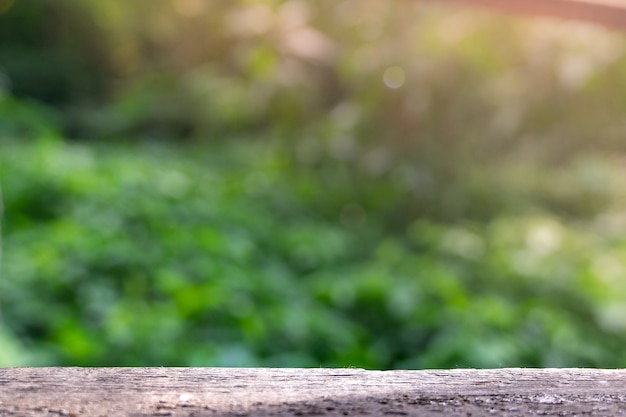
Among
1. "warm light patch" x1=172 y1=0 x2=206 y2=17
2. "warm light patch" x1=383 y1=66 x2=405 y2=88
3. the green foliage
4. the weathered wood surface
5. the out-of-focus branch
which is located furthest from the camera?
"warm light patch" x1=172 y1=0 x2=206 y2=17

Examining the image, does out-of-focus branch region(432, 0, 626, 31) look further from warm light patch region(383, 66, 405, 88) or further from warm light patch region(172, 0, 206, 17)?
warm light patch region(172, 0, 206, 17)

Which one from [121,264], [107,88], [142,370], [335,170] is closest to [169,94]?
[107,88]

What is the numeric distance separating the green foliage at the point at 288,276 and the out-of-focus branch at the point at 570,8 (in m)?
0.98

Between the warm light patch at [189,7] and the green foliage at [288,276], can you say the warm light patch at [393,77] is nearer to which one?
the green foliage at [288,276]

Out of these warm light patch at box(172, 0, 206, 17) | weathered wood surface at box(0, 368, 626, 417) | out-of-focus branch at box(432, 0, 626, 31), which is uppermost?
warm light patch at box(172, 0, 206, 17)

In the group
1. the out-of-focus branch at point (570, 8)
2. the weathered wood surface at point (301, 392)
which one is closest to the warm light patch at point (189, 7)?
the out-of-focus branch at point (570, 8)

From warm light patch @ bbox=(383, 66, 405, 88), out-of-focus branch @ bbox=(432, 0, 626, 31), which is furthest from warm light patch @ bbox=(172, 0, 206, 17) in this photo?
out-of-focus branch @ bbox=(432, 0, 626, 31)

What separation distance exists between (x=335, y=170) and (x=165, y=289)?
143cm

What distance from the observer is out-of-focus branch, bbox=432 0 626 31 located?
118cm

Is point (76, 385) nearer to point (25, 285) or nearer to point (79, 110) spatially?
point (25, 285)

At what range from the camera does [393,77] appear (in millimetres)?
3078

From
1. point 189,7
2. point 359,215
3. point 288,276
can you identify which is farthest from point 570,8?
point 189,7

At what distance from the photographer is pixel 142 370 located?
587 millimetres

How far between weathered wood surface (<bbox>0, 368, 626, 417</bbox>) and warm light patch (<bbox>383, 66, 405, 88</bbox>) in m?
2.54
